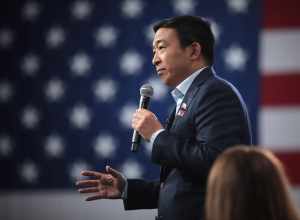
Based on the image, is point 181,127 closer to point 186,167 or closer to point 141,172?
point 186,167

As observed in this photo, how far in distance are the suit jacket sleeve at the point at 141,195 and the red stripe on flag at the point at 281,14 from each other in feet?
6.09

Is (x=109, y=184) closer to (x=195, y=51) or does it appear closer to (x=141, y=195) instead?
(x=141, y=195)

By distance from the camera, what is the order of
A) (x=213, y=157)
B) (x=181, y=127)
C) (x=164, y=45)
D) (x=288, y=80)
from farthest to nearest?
1. (x=288, y=80)
2. (x=164, y=45)
3. (x=181, y=127)
4. (x=213, y=157)

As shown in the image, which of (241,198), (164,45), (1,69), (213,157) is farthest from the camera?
(1,69)

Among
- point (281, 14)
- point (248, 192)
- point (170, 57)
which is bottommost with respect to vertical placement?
point (248, 192)

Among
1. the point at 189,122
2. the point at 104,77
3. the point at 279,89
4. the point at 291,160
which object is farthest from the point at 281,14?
the point at 189,122

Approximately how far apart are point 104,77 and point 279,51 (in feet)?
3.45

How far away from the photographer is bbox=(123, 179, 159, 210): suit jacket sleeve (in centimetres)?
214

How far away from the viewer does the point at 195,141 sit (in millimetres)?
1829

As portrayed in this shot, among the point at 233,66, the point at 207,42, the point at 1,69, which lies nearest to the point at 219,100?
the point at 207,42

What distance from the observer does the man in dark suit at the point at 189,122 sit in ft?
5.88

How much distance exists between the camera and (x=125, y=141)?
3809mm

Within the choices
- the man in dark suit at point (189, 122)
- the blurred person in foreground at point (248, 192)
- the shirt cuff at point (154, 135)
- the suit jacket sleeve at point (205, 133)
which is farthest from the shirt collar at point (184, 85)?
the blurred person in foreground at point (248, 192)

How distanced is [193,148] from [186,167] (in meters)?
0.06
